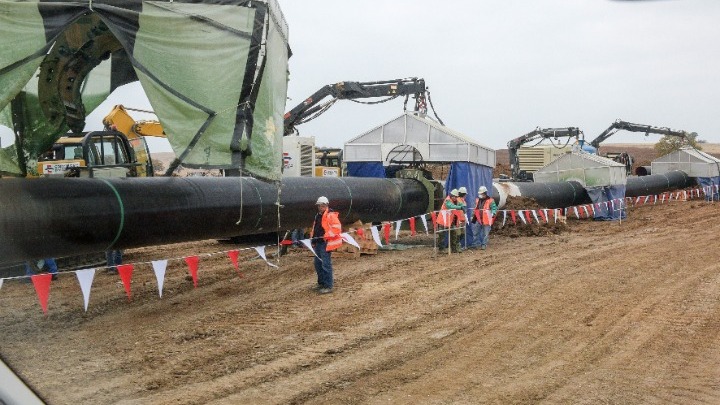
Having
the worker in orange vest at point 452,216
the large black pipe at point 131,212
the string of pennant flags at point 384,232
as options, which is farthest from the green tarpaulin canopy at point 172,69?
the worker in orange vest at point 452,216

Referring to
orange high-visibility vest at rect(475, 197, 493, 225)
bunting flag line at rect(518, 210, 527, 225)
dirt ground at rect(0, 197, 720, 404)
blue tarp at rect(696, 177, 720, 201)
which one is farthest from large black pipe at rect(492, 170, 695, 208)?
dirt ground at rect(0, 197, 720, 404)

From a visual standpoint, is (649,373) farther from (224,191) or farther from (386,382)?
(224,191)

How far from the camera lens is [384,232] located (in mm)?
18906

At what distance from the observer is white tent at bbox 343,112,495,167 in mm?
19359

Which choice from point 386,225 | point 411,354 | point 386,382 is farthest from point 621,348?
point 386,225

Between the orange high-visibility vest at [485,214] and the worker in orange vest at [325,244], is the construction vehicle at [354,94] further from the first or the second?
the worker in orange vest at [325,244]

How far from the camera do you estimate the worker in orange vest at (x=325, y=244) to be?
12.2 m

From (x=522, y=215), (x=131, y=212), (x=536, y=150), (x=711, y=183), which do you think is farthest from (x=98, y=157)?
(x=711, y=183)

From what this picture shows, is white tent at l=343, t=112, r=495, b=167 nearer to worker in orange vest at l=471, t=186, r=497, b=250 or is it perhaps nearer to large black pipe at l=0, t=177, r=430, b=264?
worker in orange vest at l=471, t=186, r=497, b=250

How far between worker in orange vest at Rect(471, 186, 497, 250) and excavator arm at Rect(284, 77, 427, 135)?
11712mm

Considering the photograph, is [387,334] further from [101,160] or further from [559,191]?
[559,191]

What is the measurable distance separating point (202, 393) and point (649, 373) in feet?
14.6

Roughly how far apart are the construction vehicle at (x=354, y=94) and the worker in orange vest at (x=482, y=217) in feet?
38.4

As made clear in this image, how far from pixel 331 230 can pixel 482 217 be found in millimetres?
7169
